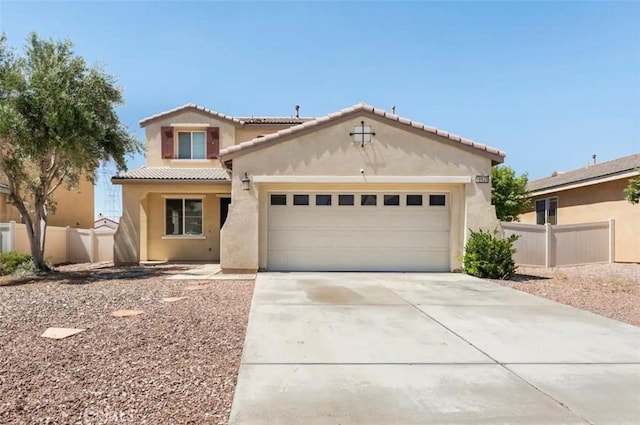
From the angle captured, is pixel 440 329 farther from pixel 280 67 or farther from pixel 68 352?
pixel 280 67

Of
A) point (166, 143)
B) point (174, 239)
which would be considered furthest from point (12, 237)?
point (166, 143)

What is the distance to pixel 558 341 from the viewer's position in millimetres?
5590

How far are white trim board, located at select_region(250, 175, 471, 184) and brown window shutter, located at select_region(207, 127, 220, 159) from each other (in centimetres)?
A: 706

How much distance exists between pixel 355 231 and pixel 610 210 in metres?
11.7

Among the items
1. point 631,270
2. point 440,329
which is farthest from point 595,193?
point 440,329

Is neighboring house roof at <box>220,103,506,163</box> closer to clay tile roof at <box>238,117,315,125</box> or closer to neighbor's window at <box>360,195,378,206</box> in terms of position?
neighbor's window at <box>360,195,378,206</box>

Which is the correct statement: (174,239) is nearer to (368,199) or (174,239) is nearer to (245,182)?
(245,182)

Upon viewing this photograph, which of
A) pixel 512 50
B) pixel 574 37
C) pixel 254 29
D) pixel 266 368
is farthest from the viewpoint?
pixel 512 50

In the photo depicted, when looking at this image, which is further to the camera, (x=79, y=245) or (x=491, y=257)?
(x=79, y=245)

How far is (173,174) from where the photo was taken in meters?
16.4

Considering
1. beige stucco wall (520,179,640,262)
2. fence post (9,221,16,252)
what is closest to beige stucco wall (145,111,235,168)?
fence post (9,221,16,252)

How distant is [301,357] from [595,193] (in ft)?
59.0

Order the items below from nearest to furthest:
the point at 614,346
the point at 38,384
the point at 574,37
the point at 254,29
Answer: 1. the point at 38,384
2. the point at 614,346
3. the point at 254,29
4. the point at 574,37

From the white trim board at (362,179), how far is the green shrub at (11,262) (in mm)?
8271
